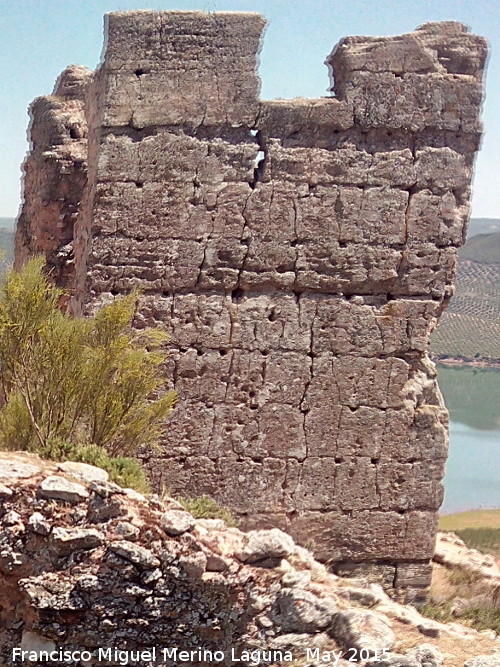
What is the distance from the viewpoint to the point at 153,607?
591 cm

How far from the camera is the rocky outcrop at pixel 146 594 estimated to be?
578 cm

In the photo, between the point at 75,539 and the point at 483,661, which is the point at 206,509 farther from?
the point at 483,661

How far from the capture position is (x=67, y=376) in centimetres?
720

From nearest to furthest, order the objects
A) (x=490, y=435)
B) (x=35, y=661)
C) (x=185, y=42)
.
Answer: (x=35, y=661) < (x=185, y=42) < (x=490, y=435)

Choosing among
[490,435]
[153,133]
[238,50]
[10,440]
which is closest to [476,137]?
[238,50]

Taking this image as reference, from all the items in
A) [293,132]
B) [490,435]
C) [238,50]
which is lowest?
[490,435]

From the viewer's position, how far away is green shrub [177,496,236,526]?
7.04 metres

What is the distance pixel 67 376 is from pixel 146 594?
2020mm

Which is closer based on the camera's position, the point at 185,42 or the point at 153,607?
the point at 153,607

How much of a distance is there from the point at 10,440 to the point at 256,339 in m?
2.24

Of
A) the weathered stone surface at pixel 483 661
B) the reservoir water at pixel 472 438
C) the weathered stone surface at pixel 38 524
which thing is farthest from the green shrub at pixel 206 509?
the reservoir water at pixel 472 438

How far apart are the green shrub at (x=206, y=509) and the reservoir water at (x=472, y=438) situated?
1494 centimetres

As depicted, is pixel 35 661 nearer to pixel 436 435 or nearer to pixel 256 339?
pixel 256 339

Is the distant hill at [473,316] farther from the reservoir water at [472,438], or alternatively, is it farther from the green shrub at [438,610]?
the green shrub at [438,610]
